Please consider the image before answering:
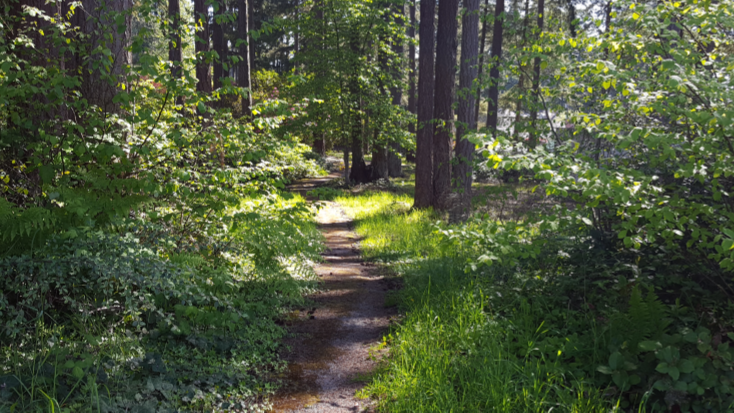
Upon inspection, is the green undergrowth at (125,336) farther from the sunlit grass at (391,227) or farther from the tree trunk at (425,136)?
the tree trunk at (425,136)

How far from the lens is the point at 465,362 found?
3.67 meters

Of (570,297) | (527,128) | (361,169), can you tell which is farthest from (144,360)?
(361,169)

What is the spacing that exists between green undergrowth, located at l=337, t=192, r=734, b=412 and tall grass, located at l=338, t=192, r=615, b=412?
0.03ft

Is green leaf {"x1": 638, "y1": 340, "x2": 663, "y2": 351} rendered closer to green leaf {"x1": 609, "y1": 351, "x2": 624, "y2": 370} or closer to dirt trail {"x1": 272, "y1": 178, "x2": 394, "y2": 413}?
green leaf {"x1": 609, "y1": 351, "x2": 624, "y2": 370}

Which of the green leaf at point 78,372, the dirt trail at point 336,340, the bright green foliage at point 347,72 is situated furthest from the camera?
the bright green foliage at point 347,72

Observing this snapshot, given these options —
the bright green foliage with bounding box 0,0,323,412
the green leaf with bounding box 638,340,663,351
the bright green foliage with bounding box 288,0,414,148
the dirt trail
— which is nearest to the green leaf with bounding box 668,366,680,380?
the green leaf with bounding box 638,340,663,351

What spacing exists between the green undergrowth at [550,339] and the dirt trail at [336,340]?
262mm

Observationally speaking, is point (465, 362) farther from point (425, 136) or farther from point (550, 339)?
point (425, 136)

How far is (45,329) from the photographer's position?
3.52m

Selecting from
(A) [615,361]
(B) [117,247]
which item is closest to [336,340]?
(B) [117,247]

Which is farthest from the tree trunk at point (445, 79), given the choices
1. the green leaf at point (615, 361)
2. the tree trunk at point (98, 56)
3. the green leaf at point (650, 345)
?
the green leaf at point (650, 345)

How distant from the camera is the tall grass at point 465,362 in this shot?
10.3 feet

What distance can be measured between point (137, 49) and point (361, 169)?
1427 centimetres

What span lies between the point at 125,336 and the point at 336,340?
6.47 ft
